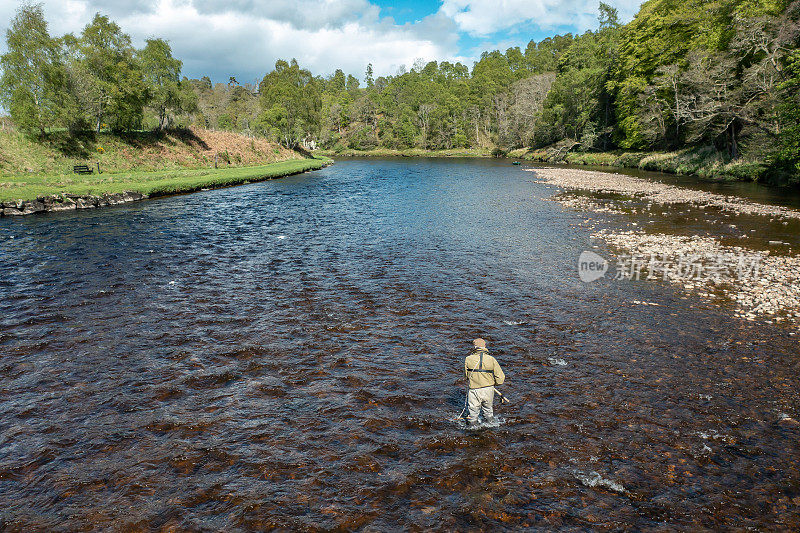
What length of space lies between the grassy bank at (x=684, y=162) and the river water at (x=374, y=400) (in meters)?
45.4

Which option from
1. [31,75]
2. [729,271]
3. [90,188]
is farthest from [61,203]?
[729,271]

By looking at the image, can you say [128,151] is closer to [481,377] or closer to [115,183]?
[115,183]

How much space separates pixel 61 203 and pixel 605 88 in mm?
109583

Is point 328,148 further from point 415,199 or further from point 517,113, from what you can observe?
point 415,199

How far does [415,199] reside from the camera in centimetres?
5012

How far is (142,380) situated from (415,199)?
40.4 m

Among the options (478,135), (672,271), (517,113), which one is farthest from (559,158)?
(672,271)

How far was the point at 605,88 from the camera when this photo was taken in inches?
3979

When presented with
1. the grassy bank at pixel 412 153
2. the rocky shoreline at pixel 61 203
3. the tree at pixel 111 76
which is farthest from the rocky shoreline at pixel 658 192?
the grassy bank at pixel 412 153

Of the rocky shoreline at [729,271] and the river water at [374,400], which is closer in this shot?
the river water at [374,400]

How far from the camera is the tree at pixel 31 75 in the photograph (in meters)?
50.6

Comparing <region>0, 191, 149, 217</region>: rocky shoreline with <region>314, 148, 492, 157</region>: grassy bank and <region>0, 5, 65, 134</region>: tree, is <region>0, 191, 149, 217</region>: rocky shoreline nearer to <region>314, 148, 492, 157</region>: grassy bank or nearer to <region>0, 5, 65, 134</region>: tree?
<region>0, 5, 65, 134</region>: tree

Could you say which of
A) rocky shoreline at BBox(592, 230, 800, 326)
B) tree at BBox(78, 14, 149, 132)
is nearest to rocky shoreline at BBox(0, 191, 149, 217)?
tree at BBox(78, 14, 149, 132)

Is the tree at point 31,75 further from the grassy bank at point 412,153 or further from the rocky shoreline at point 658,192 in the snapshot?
the grassy bank at point 412,153
